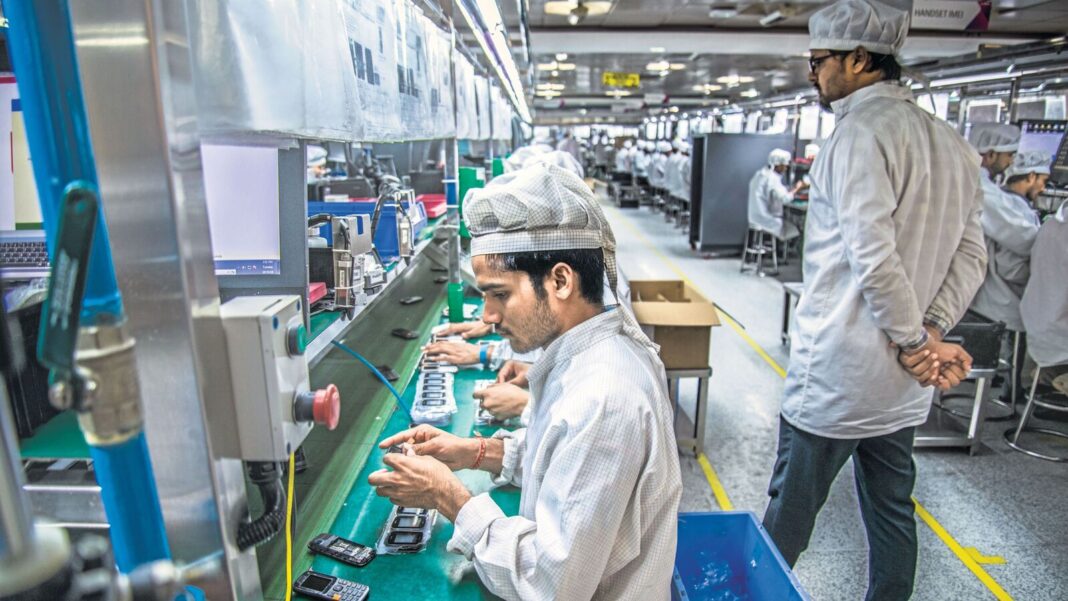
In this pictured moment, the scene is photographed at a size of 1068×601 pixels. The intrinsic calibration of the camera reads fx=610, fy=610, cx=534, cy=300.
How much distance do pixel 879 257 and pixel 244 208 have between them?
5.41 ft

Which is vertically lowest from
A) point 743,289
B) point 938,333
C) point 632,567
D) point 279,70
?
point 743,289

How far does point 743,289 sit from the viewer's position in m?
7.14

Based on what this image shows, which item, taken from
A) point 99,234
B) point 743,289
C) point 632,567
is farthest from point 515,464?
point 743,289

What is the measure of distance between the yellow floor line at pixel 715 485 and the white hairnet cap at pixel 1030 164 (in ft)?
10.5

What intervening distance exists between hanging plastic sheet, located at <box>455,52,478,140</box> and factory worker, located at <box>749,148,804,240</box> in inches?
174

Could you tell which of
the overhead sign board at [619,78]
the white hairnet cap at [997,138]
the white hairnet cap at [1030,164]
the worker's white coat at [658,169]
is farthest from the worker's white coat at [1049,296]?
the overhead sign board at [619,78]

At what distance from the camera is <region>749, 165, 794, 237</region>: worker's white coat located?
23.6 feet

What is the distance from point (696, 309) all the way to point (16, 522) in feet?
9.62

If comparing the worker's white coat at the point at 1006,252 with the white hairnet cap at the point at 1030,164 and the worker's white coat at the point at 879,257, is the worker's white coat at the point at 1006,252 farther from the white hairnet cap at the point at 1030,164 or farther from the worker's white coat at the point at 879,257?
the worker's white coat at the point at 879,257

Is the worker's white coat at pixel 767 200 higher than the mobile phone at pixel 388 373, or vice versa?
the worker's white coat at pixel 767 200

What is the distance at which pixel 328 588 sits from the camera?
126cm

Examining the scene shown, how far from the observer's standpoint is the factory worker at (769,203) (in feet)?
23.5

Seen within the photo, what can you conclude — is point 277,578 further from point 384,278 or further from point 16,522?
point 16,522

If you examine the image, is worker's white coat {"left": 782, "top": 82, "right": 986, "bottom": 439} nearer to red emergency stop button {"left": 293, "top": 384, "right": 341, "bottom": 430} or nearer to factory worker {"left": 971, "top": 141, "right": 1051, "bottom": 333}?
red emergency stop button {"left": 293, "top": 384, "right": 341, "bottom": 430}
